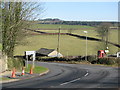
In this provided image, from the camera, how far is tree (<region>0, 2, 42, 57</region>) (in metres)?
31.3

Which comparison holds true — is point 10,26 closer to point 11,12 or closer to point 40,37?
point 11,12

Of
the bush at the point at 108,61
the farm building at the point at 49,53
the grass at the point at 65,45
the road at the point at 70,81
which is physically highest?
the grass at the point at 65,45

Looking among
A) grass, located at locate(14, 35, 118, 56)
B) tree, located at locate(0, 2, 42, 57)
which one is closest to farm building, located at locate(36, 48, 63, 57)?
grass, located at locate(14, 35, 118, 56)

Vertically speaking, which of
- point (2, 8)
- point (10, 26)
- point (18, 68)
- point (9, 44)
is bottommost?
point (18, 68)

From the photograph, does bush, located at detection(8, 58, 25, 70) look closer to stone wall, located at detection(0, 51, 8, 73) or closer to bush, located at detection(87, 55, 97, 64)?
stone wall, located at detection(0, 51, 8, 73)

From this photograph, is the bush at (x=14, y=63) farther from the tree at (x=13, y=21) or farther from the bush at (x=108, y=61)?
the bush at (x=108, y=61)

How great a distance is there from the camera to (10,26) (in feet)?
104

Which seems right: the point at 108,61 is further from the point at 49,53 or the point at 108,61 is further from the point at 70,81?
the point at 49,53

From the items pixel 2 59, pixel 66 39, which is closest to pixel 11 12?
pixel 2 59

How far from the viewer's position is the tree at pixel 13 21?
31.3 meters

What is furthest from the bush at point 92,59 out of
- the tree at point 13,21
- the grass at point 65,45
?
the grass at point 65,45

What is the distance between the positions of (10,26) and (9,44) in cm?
232

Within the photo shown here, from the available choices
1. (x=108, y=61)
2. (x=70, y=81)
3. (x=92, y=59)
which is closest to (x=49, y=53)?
(x=92, y=59)

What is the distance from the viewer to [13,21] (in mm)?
32375
